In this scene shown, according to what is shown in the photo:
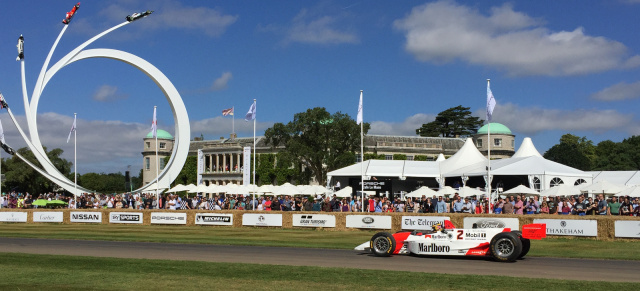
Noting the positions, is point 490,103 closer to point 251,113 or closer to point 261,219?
point 261,219

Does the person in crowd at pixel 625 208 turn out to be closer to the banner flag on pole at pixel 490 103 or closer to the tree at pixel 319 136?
the banner flag on pole at pixel 490 103

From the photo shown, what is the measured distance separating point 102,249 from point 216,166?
385 ft

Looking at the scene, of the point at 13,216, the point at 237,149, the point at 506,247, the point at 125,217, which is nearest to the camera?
the point at 506,247

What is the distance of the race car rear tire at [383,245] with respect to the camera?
19781 millimetres

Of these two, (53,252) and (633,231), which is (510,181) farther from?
(53,252)

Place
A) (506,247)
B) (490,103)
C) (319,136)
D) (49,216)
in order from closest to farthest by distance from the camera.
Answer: (506,247), (490,103), (49,216), (319,136)

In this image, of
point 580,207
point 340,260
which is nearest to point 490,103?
point 580,207

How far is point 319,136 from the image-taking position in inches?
3669

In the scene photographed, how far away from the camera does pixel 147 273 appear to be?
15453mm

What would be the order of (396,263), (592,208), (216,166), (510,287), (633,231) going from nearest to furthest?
(510,287) → (396,263) → (633,231) → (592,208) → (216,166)

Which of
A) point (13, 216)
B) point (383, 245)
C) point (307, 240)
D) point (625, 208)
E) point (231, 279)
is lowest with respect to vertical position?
point (307, 240)

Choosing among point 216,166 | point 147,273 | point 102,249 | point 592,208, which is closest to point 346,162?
point 216,166

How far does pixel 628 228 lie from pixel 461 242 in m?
10.4

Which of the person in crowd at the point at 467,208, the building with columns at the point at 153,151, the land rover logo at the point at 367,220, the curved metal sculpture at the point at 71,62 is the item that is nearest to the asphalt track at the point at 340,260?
the land rover logo at the point at 367,220
